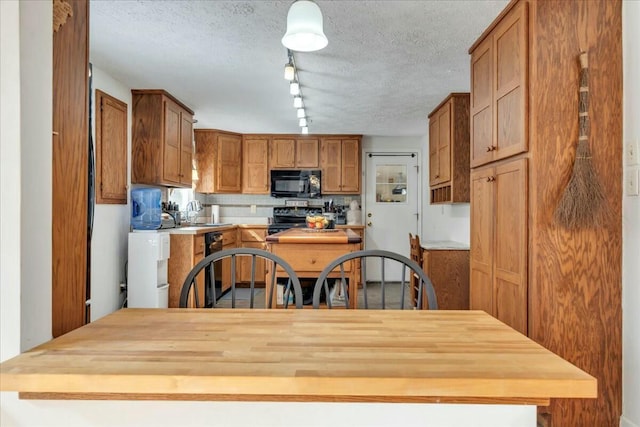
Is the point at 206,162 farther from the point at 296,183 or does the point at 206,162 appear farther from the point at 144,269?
the point at 144,269

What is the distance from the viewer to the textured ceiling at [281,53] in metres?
2.18

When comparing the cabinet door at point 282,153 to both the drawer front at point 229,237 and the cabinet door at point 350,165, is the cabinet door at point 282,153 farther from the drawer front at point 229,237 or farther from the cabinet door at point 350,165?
the drawer front at point 229,237

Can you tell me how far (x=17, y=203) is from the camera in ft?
2.77

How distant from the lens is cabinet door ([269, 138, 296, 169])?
223 inches

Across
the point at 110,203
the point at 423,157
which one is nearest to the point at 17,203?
the point at 110,203

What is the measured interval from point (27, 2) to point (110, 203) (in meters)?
2.81

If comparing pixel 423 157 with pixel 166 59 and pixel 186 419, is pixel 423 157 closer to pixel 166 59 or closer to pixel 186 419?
Answer: pixel 166 59

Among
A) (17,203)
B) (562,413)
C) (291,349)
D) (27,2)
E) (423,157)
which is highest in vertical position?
(423,157)

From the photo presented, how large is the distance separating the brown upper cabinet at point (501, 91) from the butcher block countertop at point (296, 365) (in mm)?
A: 1255

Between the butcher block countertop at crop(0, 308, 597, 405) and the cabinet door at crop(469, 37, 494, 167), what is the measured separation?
59.6 inches

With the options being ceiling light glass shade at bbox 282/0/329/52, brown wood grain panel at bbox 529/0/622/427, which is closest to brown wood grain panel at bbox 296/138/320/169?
ceiling light glass shade at bbox 282/0/329/52

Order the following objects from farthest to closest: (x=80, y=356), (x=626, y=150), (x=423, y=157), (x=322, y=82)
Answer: (x=423, y=157)
(x=322, y=82)
(x=626, y=150)
(x=80, y=356)

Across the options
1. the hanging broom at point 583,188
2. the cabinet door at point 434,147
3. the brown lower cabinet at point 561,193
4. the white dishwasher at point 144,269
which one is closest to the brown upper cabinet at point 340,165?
the cabinet door at point 434,147

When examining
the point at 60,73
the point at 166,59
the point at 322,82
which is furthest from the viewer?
the point at 322,82
